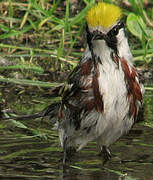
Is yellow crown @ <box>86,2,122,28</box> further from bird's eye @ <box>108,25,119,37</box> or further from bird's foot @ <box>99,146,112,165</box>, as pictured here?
bird's foot @ <box>99,146,112,165</box>

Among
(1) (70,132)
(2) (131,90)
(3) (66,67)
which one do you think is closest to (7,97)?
(3) (66,67)

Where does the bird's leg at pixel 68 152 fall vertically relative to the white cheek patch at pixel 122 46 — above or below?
below

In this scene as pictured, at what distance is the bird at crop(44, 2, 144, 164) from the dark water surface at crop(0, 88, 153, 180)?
0.68ft

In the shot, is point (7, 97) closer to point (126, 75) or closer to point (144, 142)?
point (144, 142)

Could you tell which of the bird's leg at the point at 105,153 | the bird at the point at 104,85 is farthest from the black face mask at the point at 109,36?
the bird's leg at the point at 105,153

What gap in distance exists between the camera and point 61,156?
18.1ft

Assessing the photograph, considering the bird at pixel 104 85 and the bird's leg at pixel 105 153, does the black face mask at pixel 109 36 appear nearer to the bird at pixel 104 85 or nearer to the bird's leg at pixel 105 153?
the bird at pixel 104 85

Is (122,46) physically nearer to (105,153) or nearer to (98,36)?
(98,36)

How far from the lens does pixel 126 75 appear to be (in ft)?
16.4

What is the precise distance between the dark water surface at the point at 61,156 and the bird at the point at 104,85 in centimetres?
21

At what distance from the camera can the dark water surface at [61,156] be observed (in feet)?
16.3

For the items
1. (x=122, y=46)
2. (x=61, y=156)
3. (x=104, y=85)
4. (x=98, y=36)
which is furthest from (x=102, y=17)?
(x=61, y=156)

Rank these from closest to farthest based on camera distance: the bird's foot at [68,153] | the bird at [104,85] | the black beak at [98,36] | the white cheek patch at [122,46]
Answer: the black beak at [98,36], the bird at [104,85], the white cheek patch at [122,46], the bird's foot at [68,153]

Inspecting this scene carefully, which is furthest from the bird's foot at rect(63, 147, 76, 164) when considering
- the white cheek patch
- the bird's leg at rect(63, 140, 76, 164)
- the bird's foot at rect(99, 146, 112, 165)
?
the white cheek patch
